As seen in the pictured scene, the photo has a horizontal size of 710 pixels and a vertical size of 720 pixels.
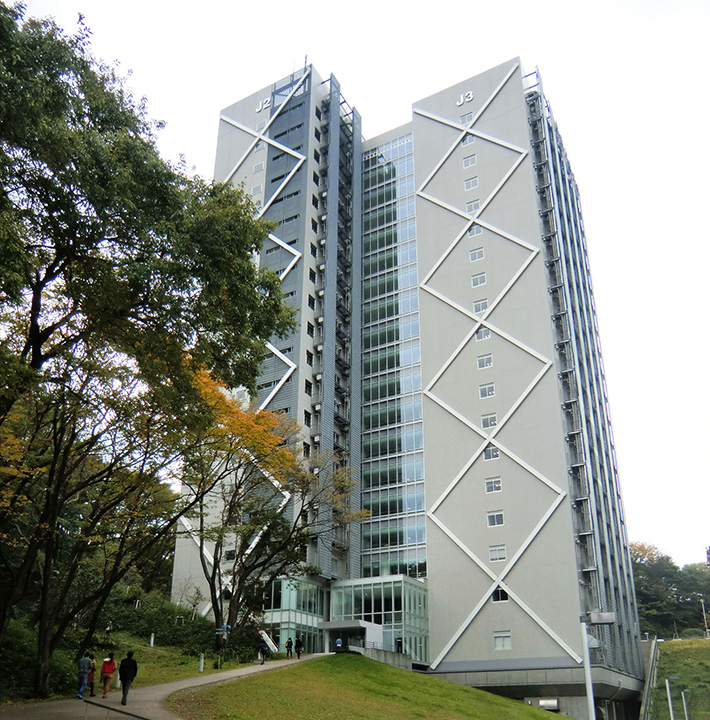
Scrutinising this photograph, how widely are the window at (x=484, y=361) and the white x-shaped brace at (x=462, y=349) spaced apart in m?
1.59

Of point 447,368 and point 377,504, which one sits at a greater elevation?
point 447,368

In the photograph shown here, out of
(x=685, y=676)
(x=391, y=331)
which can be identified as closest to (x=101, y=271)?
(x=391, y=331)

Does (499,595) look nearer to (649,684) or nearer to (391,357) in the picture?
(649,684)

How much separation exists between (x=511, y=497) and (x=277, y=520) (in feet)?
53.3

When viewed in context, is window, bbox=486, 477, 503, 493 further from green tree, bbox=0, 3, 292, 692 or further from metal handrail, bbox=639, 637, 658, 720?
green tree, bbox=0, 3, 292, 692

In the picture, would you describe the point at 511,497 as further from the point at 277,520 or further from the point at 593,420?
the point at 277,520

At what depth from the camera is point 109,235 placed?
16000 millimetres

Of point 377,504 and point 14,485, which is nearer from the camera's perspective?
point 14,485

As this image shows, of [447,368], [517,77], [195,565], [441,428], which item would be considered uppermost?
[517,77]

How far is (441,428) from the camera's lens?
Result: 164ft

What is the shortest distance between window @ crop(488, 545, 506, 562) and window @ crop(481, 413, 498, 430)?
25.5ft

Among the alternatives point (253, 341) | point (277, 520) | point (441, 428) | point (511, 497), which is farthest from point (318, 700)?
point (441, 428)

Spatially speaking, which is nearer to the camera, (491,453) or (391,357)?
(491,453)

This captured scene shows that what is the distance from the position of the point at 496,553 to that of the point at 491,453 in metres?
6.45
